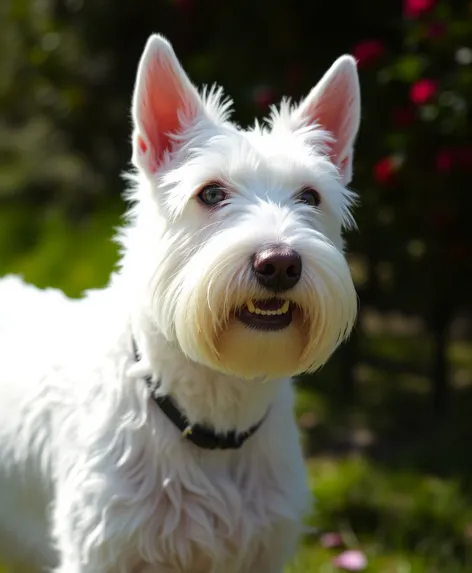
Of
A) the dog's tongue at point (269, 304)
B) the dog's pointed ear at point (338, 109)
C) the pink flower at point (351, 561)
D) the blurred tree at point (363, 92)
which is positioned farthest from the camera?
the blurred tree at point (363, 92)

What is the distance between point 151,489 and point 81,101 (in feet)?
18.1

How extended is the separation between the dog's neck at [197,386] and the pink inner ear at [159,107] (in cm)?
58

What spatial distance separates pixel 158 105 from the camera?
3020 mm

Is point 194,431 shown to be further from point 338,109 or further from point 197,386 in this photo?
point 338,109

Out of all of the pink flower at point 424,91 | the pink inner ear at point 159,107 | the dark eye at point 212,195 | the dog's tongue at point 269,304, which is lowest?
the dog's tongue at point 269,304

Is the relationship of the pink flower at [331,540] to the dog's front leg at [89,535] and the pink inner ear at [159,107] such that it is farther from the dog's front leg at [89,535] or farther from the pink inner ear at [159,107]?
the pink inner ear at [159,107]

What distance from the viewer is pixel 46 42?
7707 mm

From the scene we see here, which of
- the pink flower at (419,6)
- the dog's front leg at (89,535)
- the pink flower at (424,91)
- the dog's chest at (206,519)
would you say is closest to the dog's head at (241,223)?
the dog's chest at (206,519)

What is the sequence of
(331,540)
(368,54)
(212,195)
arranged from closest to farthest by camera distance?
(212,195) < (331,540) < (368,54)

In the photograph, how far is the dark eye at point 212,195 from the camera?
9.19 feet

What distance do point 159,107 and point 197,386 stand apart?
923 mm

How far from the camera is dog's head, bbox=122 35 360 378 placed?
101 inches

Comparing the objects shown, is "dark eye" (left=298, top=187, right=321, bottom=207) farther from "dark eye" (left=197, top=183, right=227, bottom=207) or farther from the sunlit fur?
"dark eye" (left=197, top=183, right=227, bottom=207)

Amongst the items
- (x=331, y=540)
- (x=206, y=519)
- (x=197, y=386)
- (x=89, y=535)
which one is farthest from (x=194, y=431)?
(x=331, y=540)
